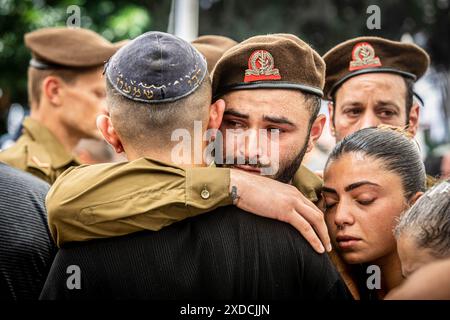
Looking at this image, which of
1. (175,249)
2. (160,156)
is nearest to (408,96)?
(160,156)

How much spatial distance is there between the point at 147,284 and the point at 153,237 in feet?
0.46

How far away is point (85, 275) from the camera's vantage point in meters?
1.92

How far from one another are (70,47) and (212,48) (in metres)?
1.16

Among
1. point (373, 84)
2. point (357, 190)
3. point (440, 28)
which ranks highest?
point (440, 28)

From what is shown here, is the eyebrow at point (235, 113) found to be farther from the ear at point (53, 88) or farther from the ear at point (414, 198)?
the ear at point (53, 88)

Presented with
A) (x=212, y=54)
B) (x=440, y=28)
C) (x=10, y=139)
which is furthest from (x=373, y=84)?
(x=440, y=28)

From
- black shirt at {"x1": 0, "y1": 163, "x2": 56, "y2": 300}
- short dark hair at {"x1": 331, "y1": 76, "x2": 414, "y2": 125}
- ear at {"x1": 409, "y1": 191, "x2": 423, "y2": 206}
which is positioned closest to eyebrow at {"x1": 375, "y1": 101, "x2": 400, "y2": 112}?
short dark hair at {"x1": 331, "y1": 76, "x2": 414, "y2": 125}

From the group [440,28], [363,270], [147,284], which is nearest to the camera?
[147,284]

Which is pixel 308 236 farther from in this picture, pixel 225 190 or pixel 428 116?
pixel 428 116

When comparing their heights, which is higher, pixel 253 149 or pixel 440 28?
pixel 440 28

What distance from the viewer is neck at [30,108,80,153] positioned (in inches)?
166

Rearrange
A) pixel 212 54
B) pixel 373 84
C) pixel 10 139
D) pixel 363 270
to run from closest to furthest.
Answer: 1. pixel 363 270
2. pixel 373 84
3. pixel 212 54
4. pixel 10 139

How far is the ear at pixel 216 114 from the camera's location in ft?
7.02

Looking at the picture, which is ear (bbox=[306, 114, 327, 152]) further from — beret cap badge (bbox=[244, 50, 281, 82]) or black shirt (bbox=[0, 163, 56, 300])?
black shirt (bbox=[0, 163, 56, 300])
